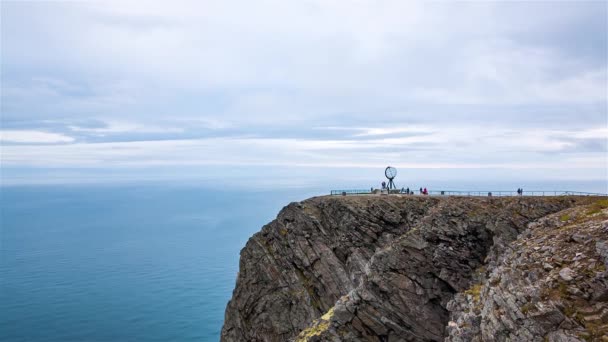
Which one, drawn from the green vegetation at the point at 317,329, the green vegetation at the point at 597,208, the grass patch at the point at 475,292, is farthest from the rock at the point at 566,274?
the green vegetation at the point at 317,329

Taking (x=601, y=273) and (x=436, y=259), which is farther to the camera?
(x=436, y=259)

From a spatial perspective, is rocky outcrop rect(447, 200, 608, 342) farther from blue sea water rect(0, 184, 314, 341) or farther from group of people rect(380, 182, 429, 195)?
blue sea water rect(0, 184, 314, 341)

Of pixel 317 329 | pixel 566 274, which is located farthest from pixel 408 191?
pixel 566 274

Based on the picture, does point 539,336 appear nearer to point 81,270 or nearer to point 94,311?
point 94,311

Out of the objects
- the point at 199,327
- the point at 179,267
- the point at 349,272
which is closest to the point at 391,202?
the point at 349,272

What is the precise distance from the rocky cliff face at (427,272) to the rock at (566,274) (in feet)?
0.16

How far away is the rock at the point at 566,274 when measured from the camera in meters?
24.5

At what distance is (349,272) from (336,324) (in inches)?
581

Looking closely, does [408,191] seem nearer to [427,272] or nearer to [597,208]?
[427,272]

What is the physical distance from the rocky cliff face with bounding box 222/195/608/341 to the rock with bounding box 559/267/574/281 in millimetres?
50

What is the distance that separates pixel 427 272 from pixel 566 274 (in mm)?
17250

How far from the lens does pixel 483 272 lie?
39.3 m

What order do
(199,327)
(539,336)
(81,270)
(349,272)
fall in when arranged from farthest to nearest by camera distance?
(81,270)
(199,327)
(349,272)
(539,336)

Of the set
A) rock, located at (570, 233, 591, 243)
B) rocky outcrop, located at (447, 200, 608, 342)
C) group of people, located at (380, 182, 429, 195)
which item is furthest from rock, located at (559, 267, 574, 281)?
group of people, located at (380, 182, 429, 195)
